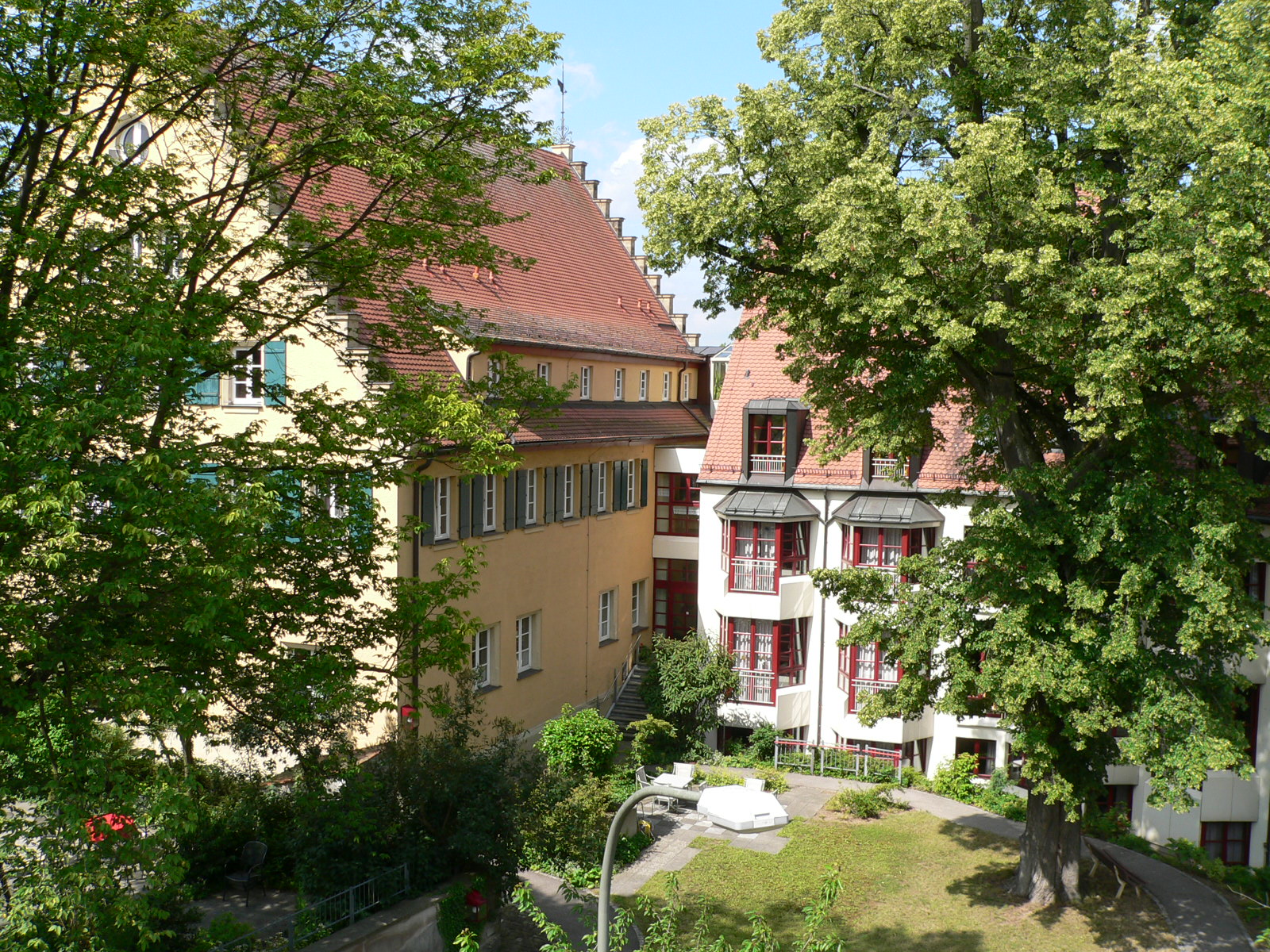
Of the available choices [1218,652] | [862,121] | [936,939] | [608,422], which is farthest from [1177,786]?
[608,422]

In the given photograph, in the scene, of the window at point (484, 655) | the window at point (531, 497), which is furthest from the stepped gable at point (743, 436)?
the window at point (484, 655)

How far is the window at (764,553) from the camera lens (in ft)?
93.8

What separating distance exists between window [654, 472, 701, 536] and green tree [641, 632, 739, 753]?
658 centimetres

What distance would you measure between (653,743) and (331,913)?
46.2ft

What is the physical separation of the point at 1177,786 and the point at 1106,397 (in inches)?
226

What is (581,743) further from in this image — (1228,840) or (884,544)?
(1228,840)

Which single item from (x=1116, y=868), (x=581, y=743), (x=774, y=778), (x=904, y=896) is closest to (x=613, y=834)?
(x=904, y=896)

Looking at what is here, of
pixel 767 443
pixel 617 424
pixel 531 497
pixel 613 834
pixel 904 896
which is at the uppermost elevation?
pixel 617 424

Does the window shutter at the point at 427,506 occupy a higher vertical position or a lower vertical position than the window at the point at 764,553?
higher

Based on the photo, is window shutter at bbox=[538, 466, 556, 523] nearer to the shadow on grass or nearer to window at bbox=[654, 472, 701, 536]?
window at bbox=[654, 472, 701, 536]

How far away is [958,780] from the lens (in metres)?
25.5

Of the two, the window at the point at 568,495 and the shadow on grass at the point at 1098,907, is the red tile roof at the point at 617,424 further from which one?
the shadow on grass at the point at 1098,907

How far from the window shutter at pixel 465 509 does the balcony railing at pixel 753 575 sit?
27.0ft

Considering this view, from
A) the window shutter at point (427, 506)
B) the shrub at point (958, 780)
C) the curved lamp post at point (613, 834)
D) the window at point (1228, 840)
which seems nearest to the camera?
the curved lamp post at point (613, 834)
